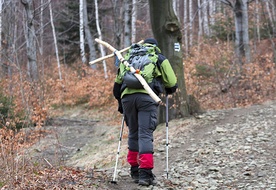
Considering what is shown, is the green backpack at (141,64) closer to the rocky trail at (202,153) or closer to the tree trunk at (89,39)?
the rocky trail at (202,153)

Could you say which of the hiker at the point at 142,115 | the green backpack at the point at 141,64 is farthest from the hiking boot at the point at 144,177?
the green backpack at the point at 141,64

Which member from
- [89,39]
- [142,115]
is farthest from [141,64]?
[89,39]

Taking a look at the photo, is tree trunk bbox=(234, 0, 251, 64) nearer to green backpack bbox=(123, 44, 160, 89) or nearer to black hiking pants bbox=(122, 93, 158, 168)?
green backpack bbox=(123, 44, 160, 89)

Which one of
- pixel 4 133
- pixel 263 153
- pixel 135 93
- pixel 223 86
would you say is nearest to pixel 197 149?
pixel 263 153

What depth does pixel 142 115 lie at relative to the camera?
560 centimetres

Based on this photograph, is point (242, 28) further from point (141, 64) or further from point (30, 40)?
point (141, 64)

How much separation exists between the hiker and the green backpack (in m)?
0.02

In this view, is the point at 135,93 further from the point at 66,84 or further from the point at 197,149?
the point at 66,84

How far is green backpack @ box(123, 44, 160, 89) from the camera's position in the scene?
5.51 metres

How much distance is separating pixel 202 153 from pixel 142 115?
7.97ft

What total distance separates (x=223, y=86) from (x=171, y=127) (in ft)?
16.3

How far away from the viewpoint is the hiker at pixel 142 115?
5.56 metres

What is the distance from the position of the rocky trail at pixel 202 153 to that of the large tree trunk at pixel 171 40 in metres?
0.40

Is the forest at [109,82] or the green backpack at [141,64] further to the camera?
the forest at [109,82]
